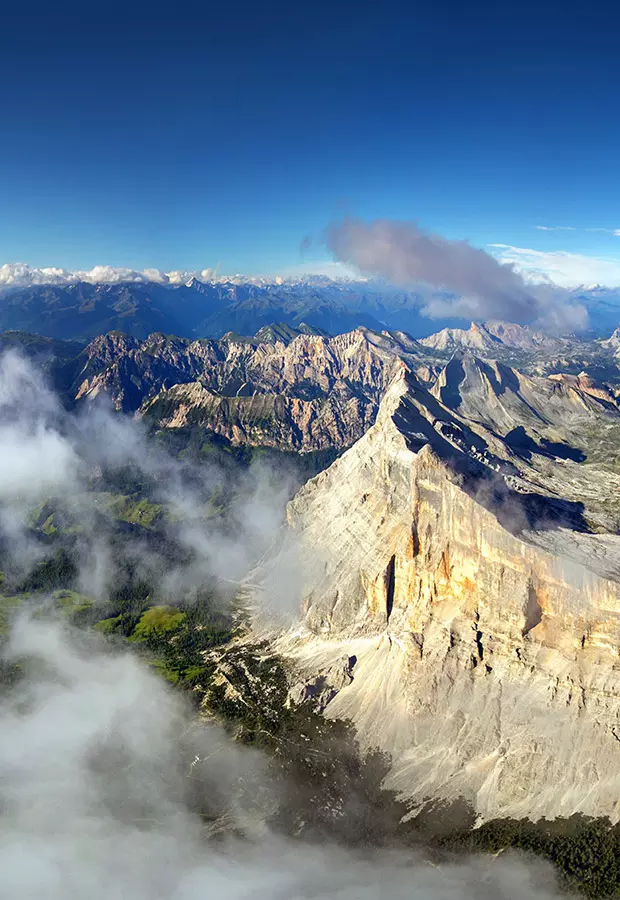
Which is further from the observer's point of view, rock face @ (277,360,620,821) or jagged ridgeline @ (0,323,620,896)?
rock face @ (277,360,620,821)

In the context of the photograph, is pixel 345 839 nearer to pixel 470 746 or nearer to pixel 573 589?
pixel 470 746

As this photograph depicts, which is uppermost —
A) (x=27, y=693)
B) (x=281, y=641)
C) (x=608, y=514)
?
(x=608, y=514)

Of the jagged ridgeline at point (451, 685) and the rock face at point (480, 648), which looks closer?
the jagged ridgeline at point (451, 685)

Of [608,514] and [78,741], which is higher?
[608,514]

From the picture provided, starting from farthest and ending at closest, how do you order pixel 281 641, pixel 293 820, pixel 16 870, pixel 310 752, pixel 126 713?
pixel 281 641
pixel 126 713
pixel 310 752
pixel 293 820
pixel 16 870

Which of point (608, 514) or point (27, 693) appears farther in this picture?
point (608, 514)

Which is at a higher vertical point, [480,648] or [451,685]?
[480,648]

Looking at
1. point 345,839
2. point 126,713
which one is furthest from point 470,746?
point 126,713

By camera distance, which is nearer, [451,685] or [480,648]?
[480,648]
